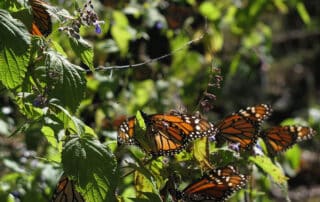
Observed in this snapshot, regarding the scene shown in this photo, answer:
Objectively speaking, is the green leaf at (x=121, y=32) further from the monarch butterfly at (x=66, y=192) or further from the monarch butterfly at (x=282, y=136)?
the monarch butterfly at (x=66, y=192)

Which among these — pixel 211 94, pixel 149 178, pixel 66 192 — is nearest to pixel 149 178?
pixel 149 178

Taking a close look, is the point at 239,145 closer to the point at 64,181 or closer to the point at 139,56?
the point at 64,181

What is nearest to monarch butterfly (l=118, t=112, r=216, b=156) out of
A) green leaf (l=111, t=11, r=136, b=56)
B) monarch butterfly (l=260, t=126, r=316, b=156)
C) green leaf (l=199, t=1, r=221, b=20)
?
monarch butterfly (l=260, t=126, r=316, b=156)

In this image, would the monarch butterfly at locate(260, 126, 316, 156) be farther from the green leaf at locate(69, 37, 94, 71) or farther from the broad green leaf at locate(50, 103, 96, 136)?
the green leaf at locate(69, 37, 94, 71)

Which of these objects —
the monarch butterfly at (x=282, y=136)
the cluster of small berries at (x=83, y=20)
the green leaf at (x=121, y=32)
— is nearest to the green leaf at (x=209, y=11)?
the green leaf at (x=121, y=32)

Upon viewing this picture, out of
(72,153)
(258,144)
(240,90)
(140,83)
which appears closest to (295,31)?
(240,90)

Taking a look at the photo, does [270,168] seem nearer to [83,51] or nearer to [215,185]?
[215,185]
